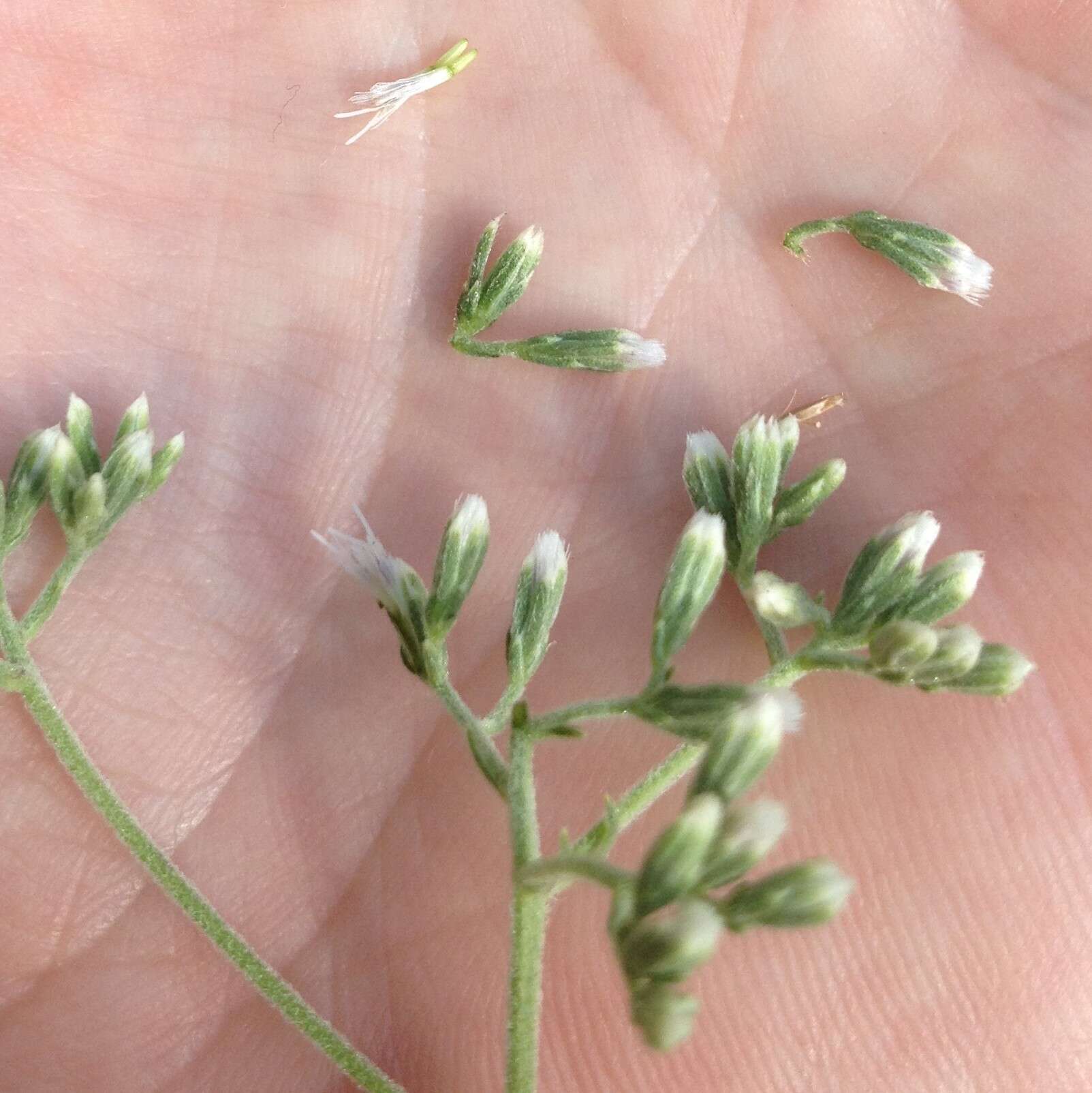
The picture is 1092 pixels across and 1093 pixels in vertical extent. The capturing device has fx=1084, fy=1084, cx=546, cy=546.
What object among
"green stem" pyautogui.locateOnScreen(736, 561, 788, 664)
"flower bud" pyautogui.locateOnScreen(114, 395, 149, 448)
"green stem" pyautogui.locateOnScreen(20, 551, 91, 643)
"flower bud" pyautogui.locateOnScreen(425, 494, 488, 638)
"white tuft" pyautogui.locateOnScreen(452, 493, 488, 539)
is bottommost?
"green stem" pyautogui.locateOnScreen(20, 551, 91, 643)

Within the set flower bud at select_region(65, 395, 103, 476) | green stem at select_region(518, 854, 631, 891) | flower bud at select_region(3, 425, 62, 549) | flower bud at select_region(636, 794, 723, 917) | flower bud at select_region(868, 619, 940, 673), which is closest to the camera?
flower bud at select_region(636, 794, 723, 917)

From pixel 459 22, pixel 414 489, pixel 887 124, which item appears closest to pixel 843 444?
pixel 887 124

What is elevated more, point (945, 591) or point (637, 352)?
point (945, 591)

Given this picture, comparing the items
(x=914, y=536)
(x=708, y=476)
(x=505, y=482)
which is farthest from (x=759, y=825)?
(x=505, y=482)

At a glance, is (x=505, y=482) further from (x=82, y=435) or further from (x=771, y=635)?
(x=82, y=435)

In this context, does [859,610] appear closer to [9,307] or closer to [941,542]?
[941,542]

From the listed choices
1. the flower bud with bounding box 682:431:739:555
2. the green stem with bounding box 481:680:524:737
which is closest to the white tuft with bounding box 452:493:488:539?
the green stem with bounding box 481:680:524:737

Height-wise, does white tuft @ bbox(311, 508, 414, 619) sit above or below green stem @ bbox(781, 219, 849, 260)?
below

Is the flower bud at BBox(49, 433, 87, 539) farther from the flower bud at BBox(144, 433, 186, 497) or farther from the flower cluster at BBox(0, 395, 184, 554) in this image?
the flower bud at BBox(144, 433, 186, 497)
